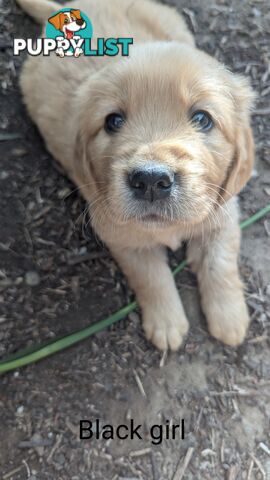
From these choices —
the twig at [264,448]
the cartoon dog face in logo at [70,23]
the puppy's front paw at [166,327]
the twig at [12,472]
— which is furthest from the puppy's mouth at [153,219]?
the twig at [12,472]

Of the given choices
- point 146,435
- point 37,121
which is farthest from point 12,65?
point 146,435

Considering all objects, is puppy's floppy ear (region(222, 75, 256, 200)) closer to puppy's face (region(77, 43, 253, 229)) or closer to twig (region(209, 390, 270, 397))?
puppy's face (region(77, 43, 253, 229))

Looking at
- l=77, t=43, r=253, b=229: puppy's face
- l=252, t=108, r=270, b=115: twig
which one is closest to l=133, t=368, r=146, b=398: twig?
l=77, t=43, r=253, b=229: puppy's face

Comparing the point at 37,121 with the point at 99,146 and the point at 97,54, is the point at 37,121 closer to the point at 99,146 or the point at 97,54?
the point at 97,54

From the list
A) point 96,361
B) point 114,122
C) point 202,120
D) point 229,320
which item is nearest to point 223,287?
point 229,320

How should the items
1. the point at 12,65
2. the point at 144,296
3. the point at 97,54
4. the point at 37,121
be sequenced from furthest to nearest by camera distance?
the point at 12,65 < the point at 37,121 < the point at 144,296 < the point at 97,54
